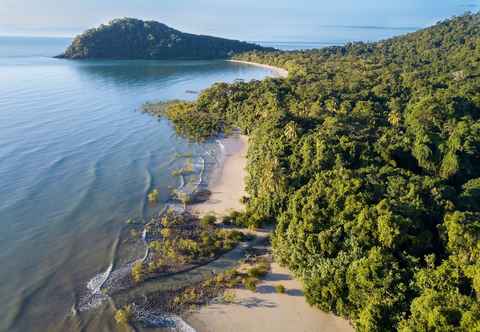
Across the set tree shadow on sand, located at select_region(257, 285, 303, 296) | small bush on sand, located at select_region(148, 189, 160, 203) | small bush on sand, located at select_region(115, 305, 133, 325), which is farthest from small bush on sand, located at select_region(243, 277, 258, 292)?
small bush on sand, located at select_region(148, 189, 160, 203)

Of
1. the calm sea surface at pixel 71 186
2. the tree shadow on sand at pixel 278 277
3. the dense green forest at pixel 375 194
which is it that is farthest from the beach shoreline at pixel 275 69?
the tree shadow on sand at pixel 278 277

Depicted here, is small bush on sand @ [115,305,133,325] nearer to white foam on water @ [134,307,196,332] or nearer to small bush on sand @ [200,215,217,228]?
white foam on water @ [134,307,196,332]

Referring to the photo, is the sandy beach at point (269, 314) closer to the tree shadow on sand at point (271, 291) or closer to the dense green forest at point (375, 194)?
the tree shadow on sand at point (271, 291)

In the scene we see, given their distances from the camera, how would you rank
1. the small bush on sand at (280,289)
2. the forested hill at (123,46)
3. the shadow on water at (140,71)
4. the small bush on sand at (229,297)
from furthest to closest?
the forested hill at (123,46) → the shadow on water at (140,71) → the small bush on sand at (280,289) → the small bush on sand at (229,297)

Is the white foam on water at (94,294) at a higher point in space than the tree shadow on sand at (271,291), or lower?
lower

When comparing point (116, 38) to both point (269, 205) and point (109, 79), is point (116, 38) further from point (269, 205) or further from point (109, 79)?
point (269, 205)
